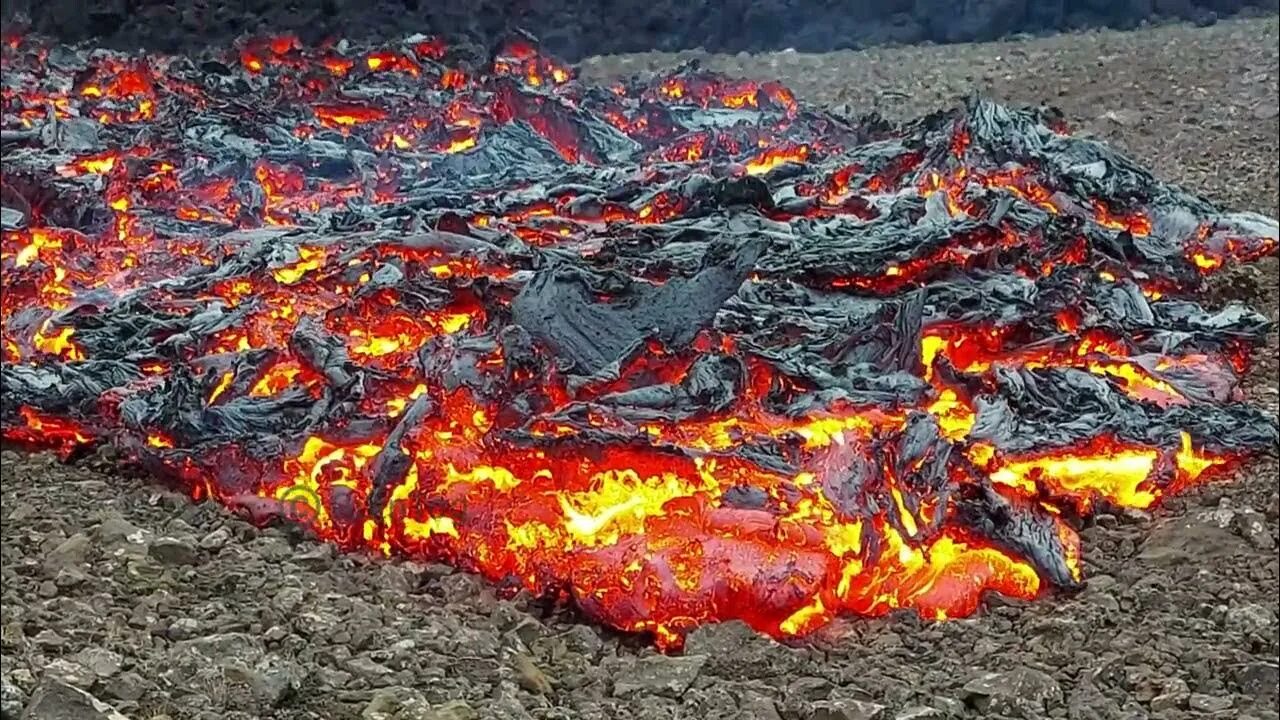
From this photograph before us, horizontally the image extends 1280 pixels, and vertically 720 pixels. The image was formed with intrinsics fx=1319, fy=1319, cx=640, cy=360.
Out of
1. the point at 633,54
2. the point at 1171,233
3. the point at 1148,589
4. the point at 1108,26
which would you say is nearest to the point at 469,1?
the point at 633,54

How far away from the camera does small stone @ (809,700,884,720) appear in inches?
69.4

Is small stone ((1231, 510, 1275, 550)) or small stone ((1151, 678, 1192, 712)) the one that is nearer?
small stone ((1151, 678, 1192, 712))

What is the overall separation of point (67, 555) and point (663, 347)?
49.1 inches

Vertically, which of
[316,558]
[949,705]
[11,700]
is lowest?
[316,558]

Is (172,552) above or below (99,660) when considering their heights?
below

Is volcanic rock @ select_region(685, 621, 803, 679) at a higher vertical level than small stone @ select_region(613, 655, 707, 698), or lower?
lower

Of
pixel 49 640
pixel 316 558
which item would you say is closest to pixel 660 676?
pixel 316 558

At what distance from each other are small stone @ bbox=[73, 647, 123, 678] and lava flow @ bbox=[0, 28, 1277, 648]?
0.76m

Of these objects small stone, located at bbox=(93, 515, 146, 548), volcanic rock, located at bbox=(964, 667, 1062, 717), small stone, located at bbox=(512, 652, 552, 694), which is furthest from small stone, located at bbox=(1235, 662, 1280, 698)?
small stone, located at bbox=(93, 515, 146, 548)

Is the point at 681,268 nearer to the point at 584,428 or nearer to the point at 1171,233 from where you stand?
the point at 584,428

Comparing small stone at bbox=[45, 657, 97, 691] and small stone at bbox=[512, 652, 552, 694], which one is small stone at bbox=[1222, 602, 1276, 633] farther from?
small stone at bbox=[45, 657, 97, 691]

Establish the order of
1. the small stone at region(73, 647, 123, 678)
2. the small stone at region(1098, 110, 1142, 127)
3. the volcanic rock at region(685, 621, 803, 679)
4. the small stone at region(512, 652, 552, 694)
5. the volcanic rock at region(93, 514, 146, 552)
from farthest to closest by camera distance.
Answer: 1. the small stone at region(1098, 110, 1142, 127)
2. the volcanic rock at region(93, 514, 146, 552)
3. the volcanic rock at region(685, 621, 803, 679)
4. the small stone at region(512, 652, 552, 694)
5. the small stone at region(73, 647, 123, 678)

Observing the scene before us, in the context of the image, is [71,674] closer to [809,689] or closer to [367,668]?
[367,668]

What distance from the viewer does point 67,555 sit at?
217 cm
